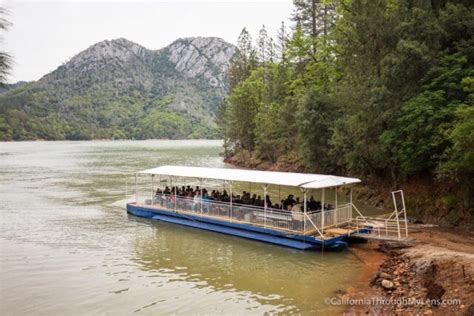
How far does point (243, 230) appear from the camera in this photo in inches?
832

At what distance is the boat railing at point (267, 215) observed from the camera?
18.9m

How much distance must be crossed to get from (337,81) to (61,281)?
32.6 metres

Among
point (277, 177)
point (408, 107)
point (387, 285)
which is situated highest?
point (408, 107)

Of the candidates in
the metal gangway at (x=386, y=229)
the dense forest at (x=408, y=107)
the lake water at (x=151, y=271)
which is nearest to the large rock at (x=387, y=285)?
the lake water at (x=151, y=271)

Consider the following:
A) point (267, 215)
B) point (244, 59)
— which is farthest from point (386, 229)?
point (244, 59)

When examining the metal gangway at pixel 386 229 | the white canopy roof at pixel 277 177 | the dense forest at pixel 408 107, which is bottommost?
the metal gangway at pixel 386 229

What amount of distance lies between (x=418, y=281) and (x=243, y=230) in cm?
961

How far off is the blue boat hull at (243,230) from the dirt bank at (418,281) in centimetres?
166

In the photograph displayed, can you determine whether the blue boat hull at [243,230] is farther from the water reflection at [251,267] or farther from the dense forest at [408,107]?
the dense forest at [408,107]

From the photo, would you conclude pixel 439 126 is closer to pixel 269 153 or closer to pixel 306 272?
pixel 306 272

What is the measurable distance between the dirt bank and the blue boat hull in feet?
5.46

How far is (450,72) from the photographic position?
68.6ft

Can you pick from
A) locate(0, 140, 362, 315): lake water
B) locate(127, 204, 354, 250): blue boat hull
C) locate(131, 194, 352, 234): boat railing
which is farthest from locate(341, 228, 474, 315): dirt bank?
locate(131, 194, 352, 234): boat railing

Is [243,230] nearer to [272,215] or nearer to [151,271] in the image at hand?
[272,215]
